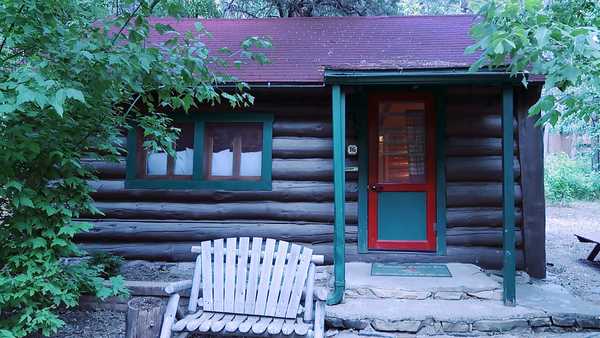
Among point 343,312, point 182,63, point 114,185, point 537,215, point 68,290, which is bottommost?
point 343,312

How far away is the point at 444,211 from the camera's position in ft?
17.5

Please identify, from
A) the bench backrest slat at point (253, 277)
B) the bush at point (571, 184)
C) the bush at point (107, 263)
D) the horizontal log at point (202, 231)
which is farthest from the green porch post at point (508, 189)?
the bush at point (571, 184)

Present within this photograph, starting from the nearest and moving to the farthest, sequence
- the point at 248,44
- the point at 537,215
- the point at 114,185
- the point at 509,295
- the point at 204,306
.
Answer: the point at 204,306
the point at 248,44
the point at 509,295
the point at 537,215
the point at 114,185

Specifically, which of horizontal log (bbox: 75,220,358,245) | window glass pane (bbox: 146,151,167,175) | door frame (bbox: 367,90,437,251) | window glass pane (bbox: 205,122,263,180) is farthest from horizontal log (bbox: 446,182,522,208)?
window glass pane (bbox: 146,151,167,175)

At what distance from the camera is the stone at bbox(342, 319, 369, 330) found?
12.7ft

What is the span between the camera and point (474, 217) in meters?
5.32

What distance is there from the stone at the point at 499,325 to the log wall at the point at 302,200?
1.43 meters

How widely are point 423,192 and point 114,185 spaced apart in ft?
→ 12.9

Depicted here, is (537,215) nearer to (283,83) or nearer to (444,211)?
(444,211)

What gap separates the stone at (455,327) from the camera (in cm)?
381

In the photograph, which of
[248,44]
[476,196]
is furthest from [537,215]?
[248,44]

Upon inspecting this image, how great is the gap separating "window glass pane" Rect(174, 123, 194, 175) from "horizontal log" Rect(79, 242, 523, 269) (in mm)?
983

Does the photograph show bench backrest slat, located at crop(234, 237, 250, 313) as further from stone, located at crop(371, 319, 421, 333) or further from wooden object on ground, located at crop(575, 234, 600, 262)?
wooden object on ground, located at crop(575, 234, 600, 262)

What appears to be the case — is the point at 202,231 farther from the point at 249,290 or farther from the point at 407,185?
the point at 407,185
